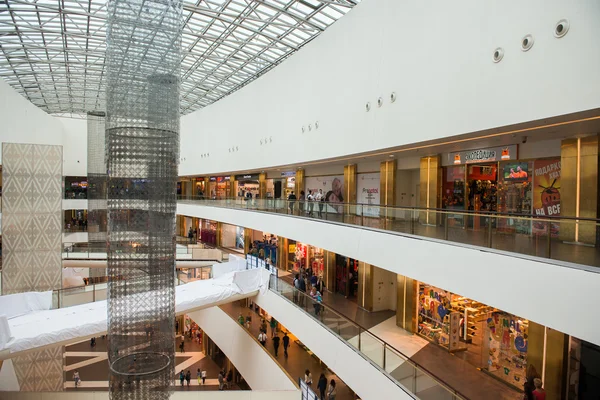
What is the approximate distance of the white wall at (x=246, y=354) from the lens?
610 inches

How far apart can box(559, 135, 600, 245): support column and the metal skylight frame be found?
11.8m

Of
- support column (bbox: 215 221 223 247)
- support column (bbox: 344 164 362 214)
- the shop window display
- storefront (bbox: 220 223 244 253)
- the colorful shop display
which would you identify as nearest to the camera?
the colorful shop display

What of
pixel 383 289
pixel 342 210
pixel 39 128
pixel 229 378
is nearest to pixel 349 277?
pixel 383 289

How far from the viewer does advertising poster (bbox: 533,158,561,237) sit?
415 inches

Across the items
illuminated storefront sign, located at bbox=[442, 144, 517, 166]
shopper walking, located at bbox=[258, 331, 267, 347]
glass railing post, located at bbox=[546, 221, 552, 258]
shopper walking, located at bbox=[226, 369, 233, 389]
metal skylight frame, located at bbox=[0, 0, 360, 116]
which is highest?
metal skylight frame, located at bbox=[0, 0, 360, 116]

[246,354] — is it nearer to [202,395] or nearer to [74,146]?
[202,395]

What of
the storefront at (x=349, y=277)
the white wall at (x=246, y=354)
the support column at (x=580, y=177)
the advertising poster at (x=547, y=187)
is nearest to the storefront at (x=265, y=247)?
the white wall at (x=246, y=354)

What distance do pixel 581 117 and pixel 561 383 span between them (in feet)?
20.1

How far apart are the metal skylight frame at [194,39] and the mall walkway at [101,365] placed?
18.8 meters

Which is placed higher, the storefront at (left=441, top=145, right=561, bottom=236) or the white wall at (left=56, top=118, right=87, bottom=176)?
the white wall at (left=56, top=118, right=87, bottom=176)

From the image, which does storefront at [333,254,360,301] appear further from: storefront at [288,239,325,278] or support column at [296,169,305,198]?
support column at [296,169,305,198]

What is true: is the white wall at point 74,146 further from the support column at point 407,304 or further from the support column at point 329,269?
the support column at point 407,304

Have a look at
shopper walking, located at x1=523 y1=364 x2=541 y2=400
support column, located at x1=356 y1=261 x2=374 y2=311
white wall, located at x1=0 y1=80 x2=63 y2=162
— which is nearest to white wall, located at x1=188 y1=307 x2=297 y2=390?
support column, located at x1=356 y1=261 x2=374 y2=311

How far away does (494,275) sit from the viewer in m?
7.33
